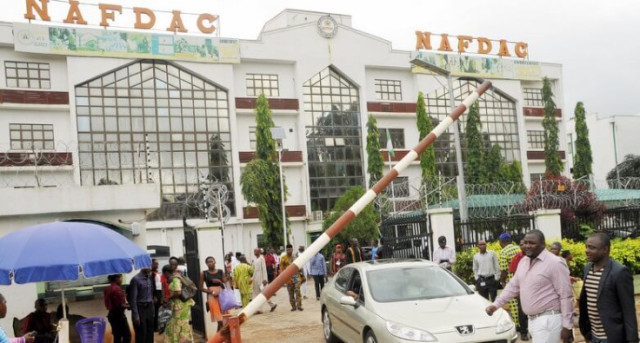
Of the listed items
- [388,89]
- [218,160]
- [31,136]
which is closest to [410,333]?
[218,160]

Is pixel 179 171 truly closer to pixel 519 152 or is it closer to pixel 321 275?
pixel 321 275

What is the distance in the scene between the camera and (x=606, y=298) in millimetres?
4805

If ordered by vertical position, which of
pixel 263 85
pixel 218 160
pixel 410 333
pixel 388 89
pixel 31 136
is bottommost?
pixel 410 333

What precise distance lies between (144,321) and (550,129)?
43.0 m

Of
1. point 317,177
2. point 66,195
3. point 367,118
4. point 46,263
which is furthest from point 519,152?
point 46,263

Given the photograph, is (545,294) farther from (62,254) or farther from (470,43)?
(470,43)

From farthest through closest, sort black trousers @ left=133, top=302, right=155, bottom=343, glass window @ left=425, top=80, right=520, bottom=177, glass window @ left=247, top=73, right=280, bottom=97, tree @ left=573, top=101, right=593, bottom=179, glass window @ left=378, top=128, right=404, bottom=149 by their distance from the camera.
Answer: tree @ left=573, top=101, right=593, bottom=179, glass window @ left=425, top=80, right=520, bottom=177, glass window @ left=378, top=128, right=404, bottom=149, glass window @ left=247, top=73, right=280, bottom=97, black trousers @ left=133, top=302, right=155, bottom=343

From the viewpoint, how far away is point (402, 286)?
8531mm

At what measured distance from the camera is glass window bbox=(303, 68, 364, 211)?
1651 inches

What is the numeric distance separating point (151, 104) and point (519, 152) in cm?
2947

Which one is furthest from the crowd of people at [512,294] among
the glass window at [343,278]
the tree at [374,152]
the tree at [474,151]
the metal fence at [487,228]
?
the tree at [474,151]

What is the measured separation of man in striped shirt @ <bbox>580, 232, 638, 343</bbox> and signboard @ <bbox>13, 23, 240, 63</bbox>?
3468 cm

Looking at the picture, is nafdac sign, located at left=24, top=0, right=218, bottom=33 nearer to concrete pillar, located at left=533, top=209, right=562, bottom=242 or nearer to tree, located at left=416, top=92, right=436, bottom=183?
tree, located at left=416, top=92, right=436, bottom=183

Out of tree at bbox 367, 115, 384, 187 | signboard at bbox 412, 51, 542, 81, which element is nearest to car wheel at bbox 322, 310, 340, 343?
tree at bbox 367, 115, 384, 187
